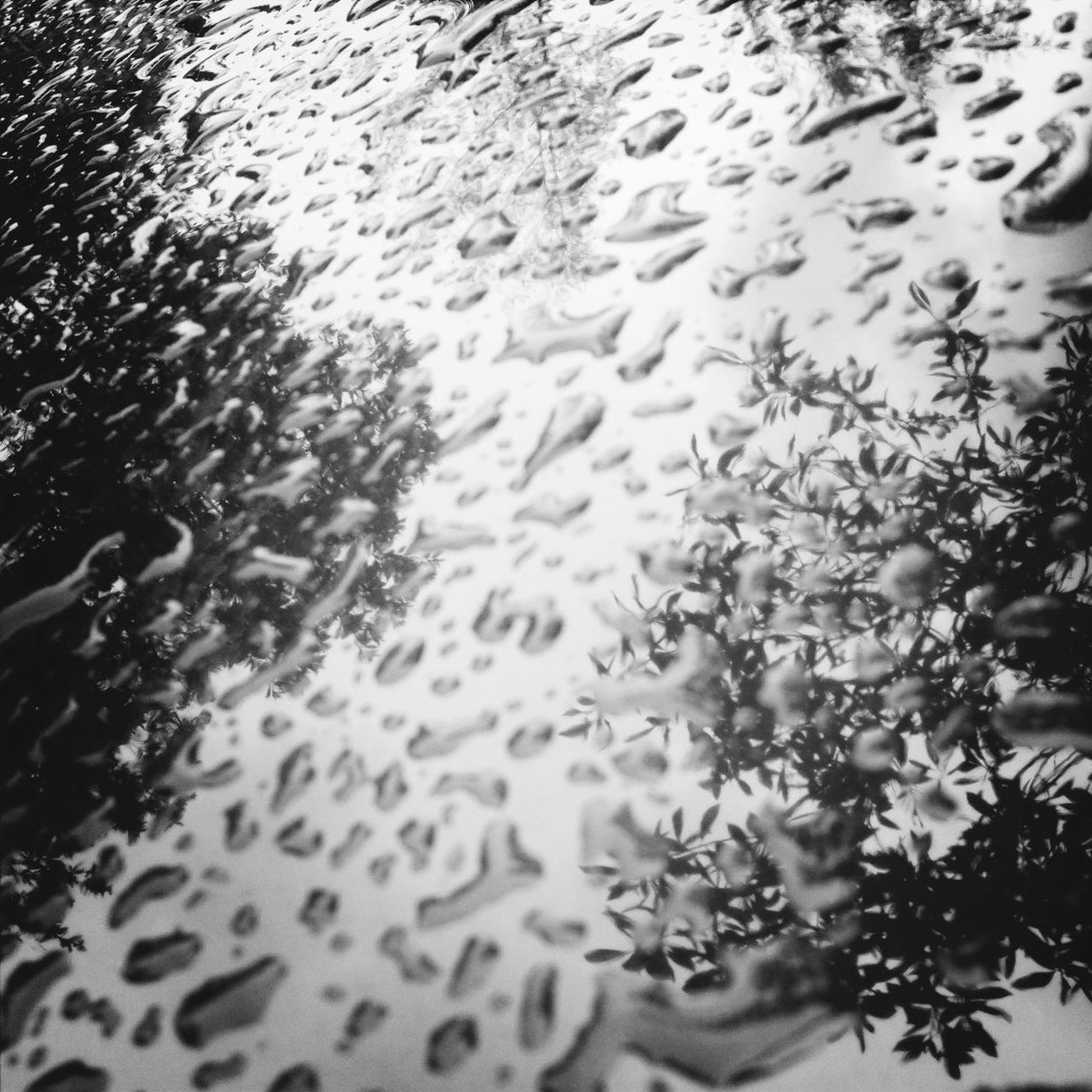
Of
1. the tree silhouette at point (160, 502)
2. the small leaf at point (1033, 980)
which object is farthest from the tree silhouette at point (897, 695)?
the tree silhouette at point (160, 502)

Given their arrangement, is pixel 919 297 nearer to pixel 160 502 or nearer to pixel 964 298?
pixel 964 298

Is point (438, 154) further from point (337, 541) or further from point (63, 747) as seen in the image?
point (63, 747)

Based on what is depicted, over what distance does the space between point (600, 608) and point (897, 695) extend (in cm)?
65

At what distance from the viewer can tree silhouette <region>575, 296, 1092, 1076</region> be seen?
1220 millimetres

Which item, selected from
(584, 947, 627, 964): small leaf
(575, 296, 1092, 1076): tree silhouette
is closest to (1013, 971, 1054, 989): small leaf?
(575, 296, 1092, 1076): tree silhouette

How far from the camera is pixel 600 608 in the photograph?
173cm

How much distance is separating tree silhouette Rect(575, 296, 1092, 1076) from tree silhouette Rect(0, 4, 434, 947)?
0.88 meters

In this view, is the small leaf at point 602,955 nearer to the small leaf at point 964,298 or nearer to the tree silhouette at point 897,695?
the tree silhouette at point 897,695

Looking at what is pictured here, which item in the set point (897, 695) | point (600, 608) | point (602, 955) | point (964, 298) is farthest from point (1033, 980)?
point (964, 298)

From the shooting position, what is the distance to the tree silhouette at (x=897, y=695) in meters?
1.22

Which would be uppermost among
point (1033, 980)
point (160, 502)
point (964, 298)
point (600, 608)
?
point (160, 502)

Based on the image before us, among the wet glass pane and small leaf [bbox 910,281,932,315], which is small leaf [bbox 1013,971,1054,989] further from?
small leaf [bbox 910,281,932,315]

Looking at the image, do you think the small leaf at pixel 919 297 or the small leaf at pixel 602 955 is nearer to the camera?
the small leaf at pixel 602 955

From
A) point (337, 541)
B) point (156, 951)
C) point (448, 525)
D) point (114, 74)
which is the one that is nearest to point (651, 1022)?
point (156, 951)
